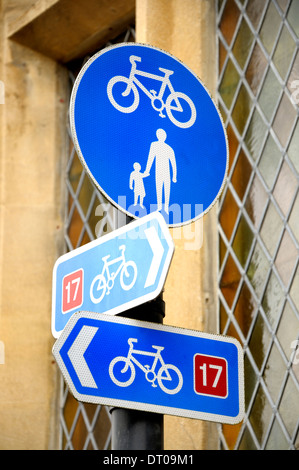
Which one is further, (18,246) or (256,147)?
(18,246)

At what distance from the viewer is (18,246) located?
25.7 ft

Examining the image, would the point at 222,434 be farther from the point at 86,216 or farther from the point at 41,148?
the point at 41,148

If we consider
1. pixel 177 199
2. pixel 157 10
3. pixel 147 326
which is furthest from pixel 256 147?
pixel 147 326

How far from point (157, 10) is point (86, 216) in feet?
6.68

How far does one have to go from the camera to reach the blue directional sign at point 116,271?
9.37 feet

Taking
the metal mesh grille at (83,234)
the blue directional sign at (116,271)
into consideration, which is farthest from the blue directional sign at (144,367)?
the metal mesh grille at (83,234)

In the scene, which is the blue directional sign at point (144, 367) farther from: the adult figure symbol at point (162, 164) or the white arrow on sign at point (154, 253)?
the adult figure symbol at point (162, 164)

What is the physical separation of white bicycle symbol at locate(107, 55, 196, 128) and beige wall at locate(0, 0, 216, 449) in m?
2.93

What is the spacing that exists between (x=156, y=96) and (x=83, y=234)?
4563 millimetres

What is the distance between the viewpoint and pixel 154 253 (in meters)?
2.88

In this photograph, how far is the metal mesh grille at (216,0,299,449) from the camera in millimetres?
5652

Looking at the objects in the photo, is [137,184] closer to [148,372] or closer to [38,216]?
[148,372]

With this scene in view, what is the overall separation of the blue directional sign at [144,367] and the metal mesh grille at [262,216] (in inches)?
100
